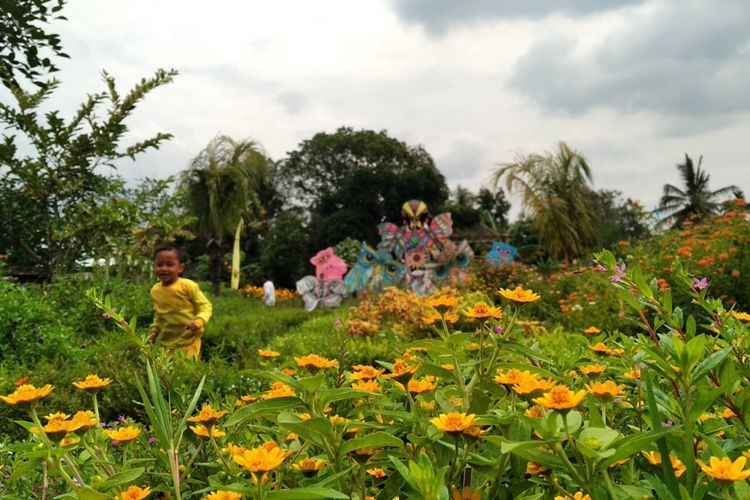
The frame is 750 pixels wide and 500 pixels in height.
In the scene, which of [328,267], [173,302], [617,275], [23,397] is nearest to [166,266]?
[173,302]

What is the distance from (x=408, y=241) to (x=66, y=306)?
7.78m

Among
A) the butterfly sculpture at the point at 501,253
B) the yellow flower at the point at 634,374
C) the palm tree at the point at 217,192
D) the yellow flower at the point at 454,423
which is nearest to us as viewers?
the yellow flower at the point at 454,423

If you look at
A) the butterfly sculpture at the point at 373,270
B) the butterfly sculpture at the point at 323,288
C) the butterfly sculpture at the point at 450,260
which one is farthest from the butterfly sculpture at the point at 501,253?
the butterfly sculpture at the point at 323,288

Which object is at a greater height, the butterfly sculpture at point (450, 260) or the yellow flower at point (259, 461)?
the butterfly sculpture at point (450, 260)

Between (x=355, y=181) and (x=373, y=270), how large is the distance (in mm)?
11627

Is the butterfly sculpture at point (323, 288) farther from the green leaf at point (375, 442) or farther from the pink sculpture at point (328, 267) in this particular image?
the green leaf at point (375, 442)

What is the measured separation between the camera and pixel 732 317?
113 cm

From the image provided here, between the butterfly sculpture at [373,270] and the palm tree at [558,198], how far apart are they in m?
3.67

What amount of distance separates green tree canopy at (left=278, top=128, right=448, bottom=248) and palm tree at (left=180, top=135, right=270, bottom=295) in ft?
19.7

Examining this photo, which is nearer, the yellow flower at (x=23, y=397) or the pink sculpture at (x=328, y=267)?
the yellow flower at (x=23, y=397)

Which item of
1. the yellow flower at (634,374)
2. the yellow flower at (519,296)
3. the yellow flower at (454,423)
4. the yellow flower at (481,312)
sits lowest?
the yellow flower at (634,374)

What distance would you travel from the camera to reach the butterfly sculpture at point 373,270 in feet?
41.1

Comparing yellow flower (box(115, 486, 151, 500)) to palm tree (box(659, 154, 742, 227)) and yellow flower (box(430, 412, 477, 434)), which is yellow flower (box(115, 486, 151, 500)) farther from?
palm tree (box(659, 154, 742, 227))

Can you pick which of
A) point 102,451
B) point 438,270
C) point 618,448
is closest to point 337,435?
point 618,448
